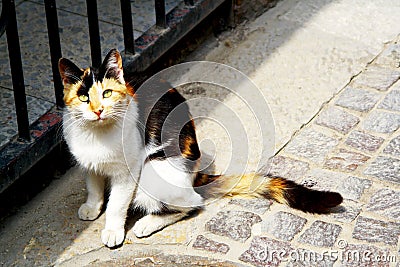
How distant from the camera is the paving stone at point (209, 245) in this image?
3584mm

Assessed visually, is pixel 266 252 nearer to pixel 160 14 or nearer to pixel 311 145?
pixel 311 145

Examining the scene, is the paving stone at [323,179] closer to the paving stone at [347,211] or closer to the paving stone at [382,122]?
the paving stone at [347,211]

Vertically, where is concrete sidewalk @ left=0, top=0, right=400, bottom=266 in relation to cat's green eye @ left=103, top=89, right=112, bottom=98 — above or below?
below

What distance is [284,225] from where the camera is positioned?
3707 mm

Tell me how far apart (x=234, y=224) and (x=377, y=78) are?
161cm

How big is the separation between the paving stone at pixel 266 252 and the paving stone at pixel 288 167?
0.49 meters

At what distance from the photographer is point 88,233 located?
3.75 metres

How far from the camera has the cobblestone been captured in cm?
419

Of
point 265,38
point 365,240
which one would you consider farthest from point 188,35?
point 365,240

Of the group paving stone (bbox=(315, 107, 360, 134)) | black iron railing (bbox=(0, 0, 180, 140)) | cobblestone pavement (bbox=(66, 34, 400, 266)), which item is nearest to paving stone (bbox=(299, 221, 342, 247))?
cobblestone pavement (bbox=(66, 34, 400, 266))

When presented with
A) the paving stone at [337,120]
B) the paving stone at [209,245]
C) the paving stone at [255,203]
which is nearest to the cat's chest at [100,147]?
the paving stone at [209,245]

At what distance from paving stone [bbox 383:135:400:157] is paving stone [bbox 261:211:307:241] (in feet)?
2.44

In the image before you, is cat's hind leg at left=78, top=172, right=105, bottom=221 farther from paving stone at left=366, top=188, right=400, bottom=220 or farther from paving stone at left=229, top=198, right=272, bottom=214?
paving stone at left=366, top=188, right=400, bottom=220

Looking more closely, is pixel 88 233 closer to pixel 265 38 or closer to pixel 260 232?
pixel 260 232
